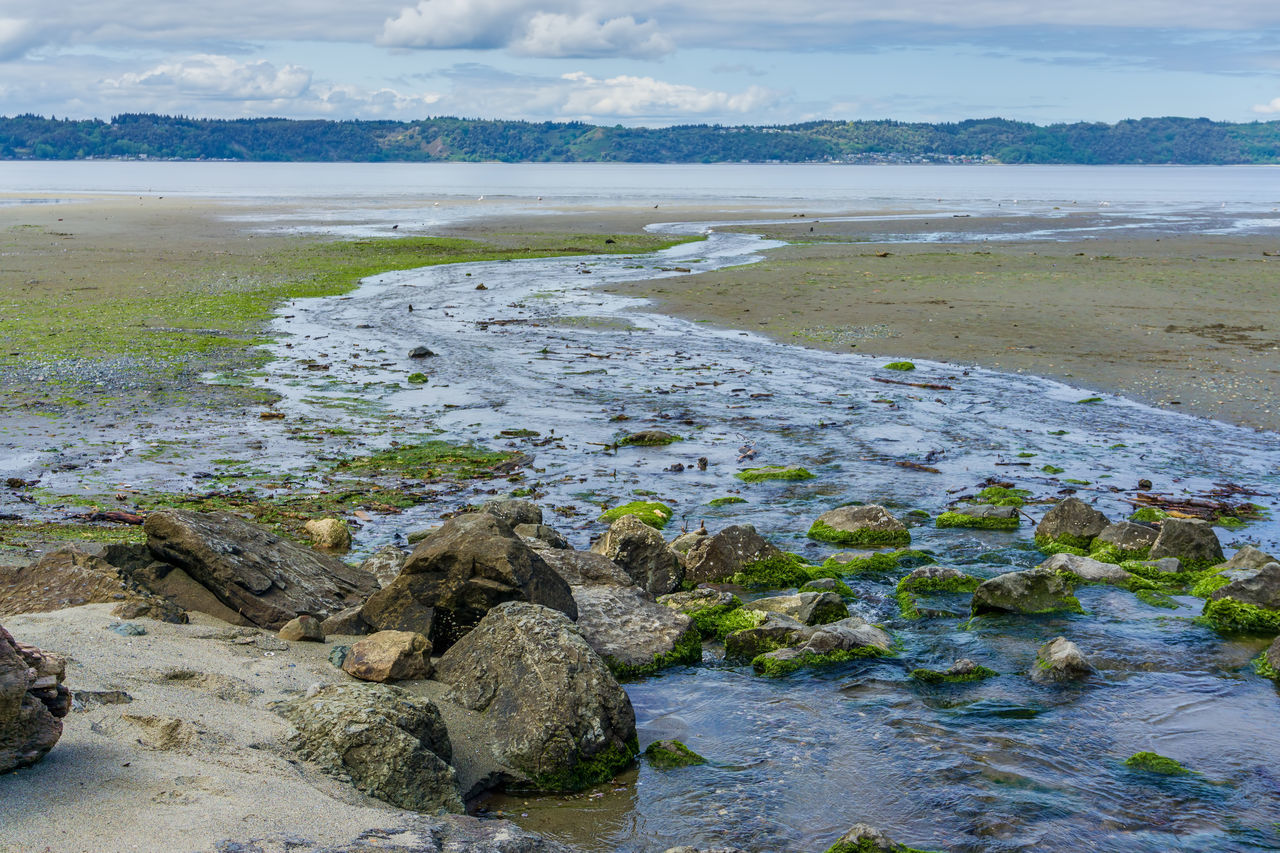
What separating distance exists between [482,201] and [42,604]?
9367 centimetres

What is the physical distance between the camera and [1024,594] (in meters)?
10.9

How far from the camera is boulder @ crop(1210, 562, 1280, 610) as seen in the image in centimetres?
1057

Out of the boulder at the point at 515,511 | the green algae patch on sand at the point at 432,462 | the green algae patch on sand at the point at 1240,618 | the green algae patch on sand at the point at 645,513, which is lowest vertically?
the green algae patch on sand at the point at 1240,618

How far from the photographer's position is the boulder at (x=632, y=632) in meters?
9.73

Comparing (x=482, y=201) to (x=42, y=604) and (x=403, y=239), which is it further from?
(x=42, y=604)

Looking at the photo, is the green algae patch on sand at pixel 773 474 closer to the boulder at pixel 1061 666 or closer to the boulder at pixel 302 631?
the boulder at pixel 1061 666

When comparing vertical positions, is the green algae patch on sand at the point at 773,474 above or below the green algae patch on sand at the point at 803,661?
above

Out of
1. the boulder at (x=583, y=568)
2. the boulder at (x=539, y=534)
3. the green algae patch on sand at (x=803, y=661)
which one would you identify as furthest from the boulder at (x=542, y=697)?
the boulder at (x=539, y=534)

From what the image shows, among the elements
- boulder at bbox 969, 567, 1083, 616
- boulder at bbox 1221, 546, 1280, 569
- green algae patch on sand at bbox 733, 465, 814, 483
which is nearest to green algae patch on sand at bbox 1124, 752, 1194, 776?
boulder at bbox 969, 567, 1083, 616

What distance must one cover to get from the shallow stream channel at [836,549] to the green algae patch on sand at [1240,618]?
0.17 metres

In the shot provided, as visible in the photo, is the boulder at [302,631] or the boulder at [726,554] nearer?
the boulder at [302,631]

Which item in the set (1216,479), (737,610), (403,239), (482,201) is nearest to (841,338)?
(1216,479)

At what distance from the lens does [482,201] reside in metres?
98.9

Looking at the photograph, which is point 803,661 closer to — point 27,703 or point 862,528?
point 862,528
